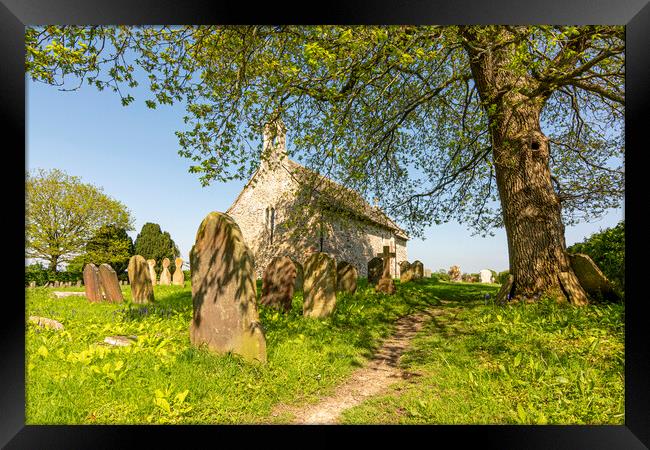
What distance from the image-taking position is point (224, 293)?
4719 mm

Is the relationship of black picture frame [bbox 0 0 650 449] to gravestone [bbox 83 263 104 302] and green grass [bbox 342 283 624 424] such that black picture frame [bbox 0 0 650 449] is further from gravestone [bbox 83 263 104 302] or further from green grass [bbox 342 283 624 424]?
gravestone [bbox 83 263 104 302]

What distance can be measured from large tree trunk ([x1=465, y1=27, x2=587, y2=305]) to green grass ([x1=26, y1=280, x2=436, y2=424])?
3.64 metres

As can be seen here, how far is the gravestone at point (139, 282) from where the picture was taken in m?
9.56

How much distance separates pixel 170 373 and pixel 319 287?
12.9 feet

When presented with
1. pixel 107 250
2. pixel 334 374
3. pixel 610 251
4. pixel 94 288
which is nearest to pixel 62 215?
pixel 107 250

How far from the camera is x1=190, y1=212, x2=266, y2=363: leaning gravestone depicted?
14.9 ft

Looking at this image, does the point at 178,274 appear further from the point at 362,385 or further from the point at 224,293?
the point at 362,385

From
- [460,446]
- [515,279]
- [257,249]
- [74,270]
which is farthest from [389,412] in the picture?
[74,270]

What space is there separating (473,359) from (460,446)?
A: 2136 mm

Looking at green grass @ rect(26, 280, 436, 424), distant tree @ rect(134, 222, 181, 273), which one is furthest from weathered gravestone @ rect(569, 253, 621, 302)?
distant tree @ rect(134, 222, 181, 273)

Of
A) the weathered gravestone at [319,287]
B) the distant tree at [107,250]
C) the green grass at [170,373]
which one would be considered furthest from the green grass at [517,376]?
the distant tree at [107,250]

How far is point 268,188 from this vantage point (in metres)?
19.5
